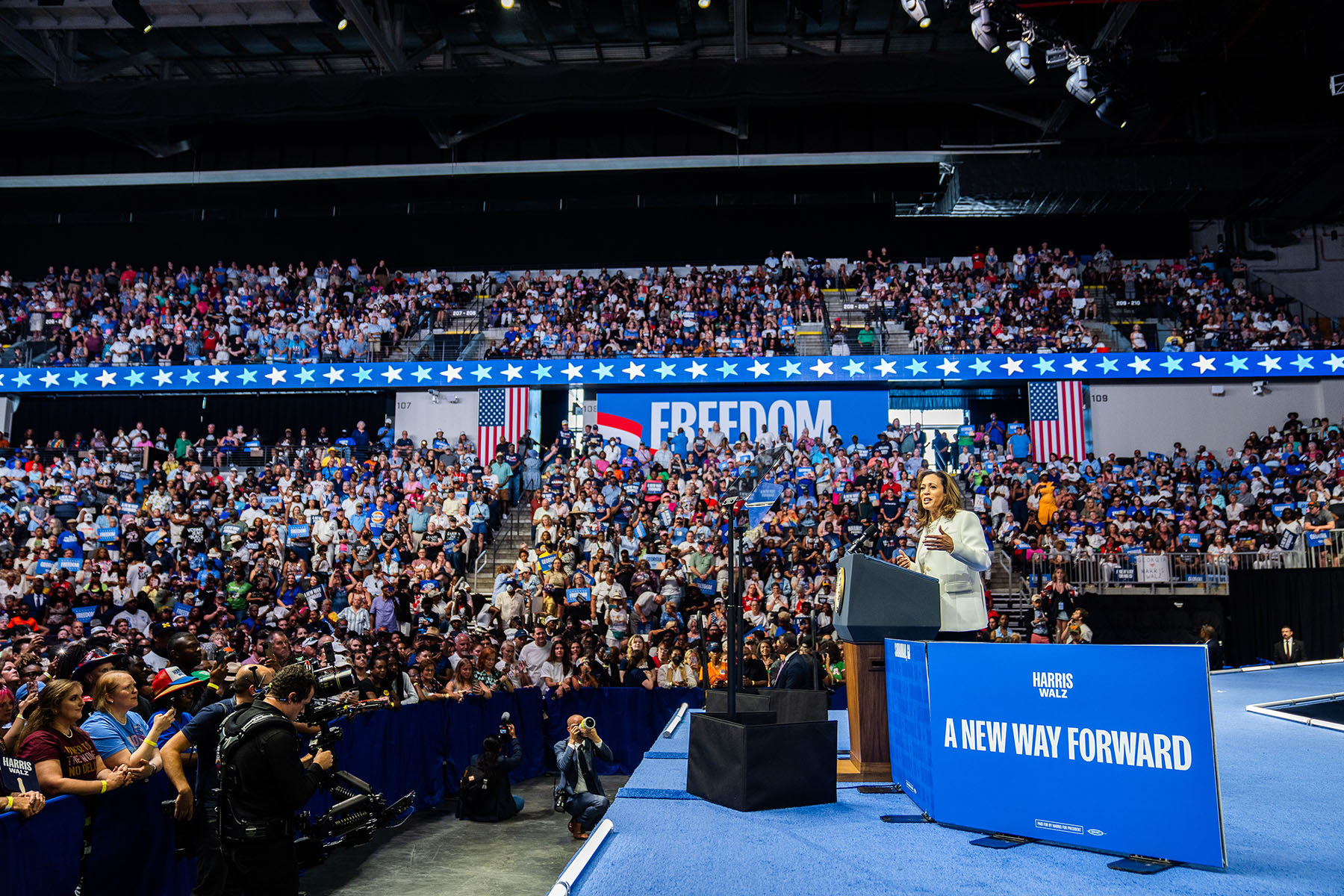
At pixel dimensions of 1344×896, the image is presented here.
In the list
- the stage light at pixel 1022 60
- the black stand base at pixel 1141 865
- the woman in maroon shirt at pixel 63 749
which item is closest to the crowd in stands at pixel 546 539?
the woman in maroon shirt at pixel 63 749

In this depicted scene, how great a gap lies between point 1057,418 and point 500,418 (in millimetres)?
13374

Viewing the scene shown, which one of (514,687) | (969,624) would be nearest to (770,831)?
(969,624)

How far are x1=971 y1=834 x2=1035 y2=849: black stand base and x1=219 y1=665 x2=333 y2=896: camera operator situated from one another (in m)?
2.66

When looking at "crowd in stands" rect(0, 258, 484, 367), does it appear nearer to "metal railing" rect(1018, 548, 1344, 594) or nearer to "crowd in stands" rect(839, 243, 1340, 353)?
"crowd in stands" rect(839, 243, 1340, 353)

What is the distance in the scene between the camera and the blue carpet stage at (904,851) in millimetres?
2883

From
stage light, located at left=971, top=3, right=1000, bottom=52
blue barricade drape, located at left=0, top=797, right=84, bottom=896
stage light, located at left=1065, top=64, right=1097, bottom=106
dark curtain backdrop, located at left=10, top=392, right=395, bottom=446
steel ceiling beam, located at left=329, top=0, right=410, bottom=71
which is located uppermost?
steel ceiling beam, located at left=329, top=0, right=410, bottom=71

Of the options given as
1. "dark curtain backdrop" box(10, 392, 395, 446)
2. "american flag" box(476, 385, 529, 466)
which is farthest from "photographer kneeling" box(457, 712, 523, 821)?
"dark curtain backdrop" box(10, 392, 395, 446)

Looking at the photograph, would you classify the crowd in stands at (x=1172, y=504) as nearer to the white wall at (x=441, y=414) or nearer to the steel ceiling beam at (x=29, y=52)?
the white wall at (x=441, y=414)

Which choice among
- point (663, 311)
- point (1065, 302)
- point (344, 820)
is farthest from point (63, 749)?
point (1065, 302)

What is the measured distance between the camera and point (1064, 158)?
2230 cm

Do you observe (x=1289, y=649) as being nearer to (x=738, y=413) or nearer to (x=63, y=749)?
(x=738, y=413)

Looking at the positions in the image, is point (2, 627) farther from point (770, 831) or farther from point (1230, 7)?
point (1230, 7)

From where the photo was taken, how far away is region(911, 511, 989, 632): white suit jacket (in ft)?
14.9

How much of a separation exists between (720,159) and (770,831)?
72.6 ft
